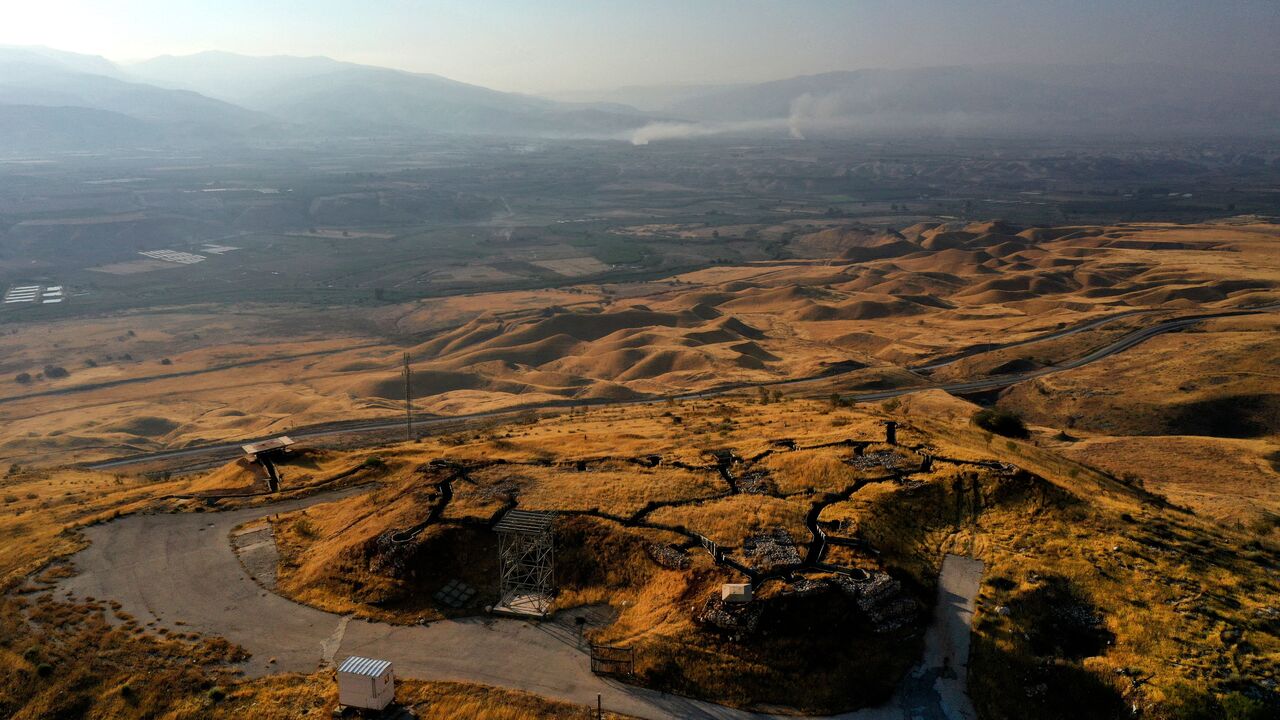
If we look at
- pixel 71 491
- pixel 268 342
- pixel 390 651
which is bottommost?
pixel 268 342

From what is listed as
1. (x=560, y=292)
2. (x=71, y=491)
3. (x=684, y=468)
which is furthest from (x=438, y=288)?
(x=684, y=468)

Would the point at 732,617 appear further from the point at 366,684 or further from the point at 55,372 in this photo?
the point at 55,372

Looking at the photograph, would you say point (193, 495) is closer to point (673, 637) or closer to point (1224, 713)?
point (673, 637)

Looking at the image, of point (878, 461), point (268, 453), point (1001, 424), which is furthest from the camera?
point (1001, 424)

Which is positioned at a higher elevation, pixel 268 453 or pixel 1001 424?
pixel 268 453

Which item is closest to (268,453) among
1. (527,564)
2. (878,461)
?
(527,564)

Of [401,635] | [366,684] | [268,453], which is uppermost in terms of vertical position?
[366,684]

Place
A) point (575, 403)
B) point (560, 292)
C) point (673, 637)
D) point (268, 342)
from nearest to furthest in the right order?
point (673, 637)
point (575, 403)
point (268, 342)
point (560, 292)
